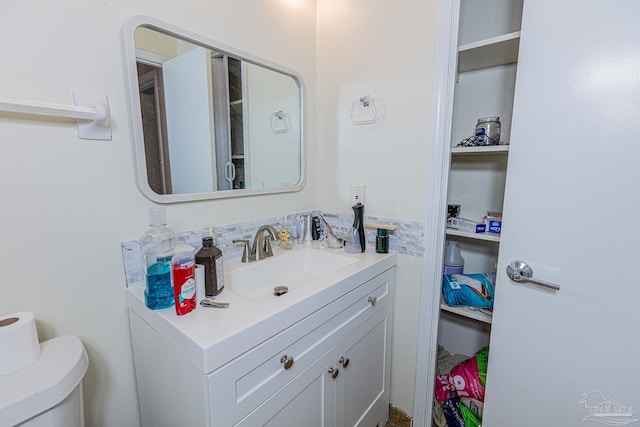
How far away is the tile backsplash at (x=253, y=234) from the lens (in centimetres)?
95

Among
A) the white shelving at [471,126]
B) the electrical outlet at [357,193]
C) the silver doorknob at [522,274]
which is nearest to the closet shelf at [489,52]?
the white shelving at [471,126]

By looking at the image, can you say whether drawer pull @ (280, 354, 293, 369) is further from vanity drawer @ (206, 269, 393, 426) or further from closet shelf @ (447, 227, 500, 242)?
closet shelf @ (447, 227, 500, 242)

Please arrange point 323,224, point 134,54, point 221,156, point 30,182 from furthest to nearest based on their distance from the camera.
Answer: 1. point 323,224
2. point 221,156
3. point 134,54
4. point 30,182

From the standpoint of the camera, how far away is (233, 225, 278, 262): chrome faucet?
1.21 metres

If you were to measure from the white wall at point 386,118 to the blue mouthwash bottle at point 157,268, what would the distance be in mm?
910

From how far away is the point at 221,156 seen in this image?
1.20 meters

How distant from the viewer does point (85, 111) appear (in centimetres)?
77

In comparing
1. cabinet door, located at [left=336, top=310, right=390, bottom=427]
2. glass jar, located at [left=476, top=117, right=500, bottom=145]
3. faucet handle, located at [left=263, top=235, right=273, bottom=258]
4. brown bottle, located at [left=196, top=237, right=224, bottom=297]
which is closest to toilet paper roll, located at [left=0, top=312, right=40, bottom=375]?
brown bottle, located at [left=196, top=237, right=224, bottom=297]

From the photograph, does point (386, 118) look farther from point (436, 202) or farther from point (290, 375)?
point (290, 375)

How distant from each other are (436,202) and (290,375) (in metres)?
0.88

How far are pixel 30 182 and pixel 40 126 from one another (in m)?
0.15

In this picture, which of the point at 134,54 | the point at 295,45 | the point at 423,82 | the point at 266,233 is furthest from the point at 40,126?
the point at 423,82

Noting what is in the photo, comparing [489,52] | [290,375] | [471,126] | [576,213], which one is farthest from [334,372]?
[489,52]

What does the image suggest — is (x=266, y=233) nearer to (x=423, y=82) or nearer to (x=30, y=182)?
(x=30, y=182)
